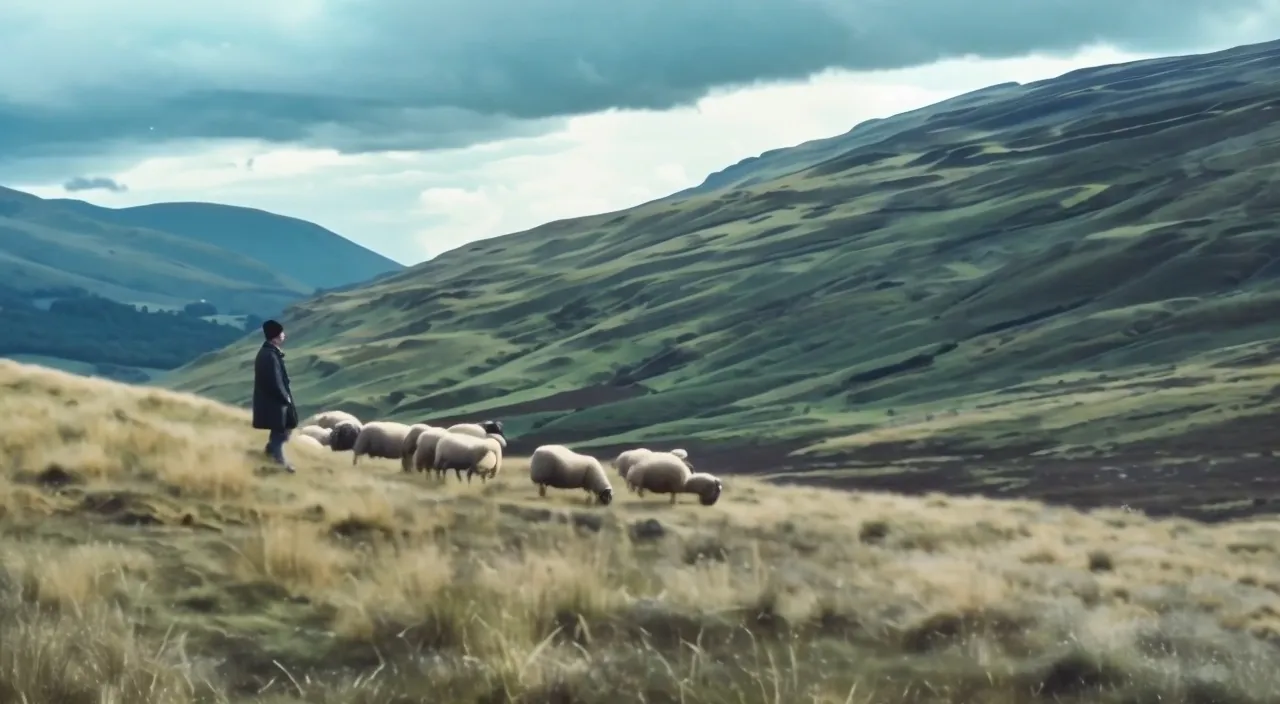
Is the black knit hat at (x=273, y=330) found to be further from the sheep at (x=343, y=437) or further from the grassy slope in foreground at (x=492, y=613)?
the sheep at (x=343, y=437)

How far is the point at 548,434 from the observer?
433 ft

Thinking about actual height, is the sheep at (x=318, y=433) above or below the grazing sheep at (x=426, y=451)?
below

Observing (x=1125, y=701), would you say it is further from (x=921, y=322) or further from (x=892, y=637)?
(x=921, y=322)

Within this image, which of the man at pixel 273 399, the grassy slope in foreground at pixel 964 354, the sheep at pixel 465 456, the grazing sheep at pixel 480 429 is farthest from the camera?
the grassy slope in foreground at pixel 964 354

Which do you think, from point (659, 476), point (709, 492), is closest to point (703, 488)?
point (709, 492)

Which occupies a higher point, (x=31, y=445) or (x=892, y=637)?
(x=31, y=445)

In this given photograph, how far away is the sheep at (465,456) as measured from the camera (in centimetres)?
2542

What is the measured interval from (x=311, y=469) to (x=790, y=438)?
87.6 metres

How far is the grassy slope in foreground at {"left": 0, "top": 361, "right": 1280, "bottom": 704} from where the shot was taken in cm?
754

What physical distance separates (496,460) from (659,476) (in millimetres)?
4317

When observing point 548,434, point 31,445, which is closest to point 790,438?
point 548,434

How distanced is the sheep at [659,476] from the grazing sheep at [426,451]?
4.76m

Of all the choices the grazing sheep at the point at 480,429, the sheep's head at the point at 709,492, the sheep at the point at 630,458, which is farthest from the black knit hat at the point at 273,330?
the sheep's head at the point at 709,492

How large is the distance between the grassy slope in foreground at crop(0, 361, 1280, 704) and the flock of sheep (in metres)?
7.91
